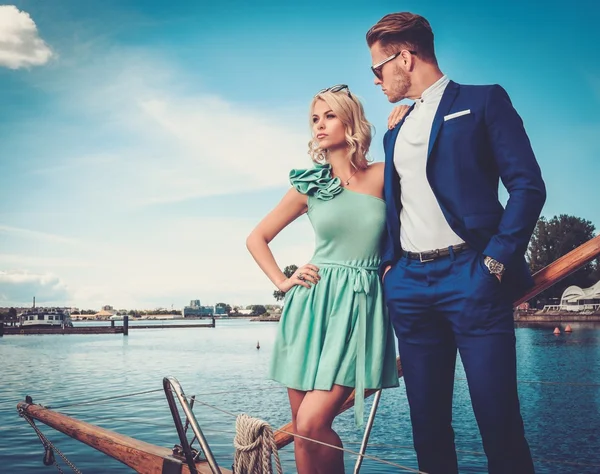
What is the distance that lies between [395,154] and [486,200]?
455 mm

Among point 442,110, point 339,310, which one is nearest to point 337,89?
point 442,110

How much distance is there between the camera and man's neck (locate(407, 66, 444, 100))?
8.00 feet

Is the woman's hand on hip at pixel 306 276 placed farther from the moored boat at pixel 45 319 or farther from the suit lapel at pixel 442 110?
the moored boat at pixel 45 319

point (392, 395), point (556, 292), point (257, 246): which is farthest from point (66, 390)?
point (556, 292)

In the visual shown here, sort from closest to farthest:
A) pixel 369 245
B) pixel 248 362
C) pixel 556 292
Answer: pixel 369 245, pixel 248 362, pixel 556 292

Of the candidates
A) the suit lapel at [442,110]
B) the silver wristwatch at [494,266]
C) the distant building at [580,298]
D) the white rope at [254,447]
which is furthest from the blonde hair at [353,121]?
the distant building at [580,298]

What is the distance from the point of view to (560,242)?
257 ft

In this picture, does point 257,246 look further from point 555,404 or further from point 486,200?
point 555,404

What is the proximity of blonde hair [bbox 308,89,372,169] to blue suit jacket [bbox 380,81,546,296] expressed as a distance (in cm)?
48

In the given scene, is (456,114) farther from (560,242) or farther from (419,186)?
(560,242)

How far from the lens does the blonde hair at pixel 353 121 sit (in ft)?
8.66

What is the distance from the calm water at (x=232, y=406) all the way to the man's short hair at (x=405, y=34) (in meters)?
1.72

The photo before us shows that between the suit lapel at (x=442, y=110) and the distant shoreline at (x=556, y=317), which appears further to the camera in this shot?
the distant shoreline at (x=556, y=317)

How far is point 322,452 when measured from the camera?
2.38 meters
